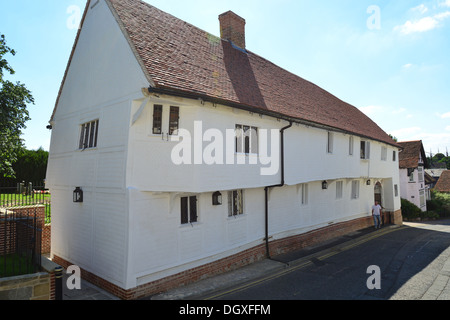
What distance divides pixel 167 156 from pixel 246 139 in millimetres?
3749

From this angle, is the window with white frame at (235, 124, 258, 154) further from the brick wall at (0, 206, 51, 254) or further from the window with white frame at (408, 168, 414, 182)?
the window with white frame at (408, 168, 414, 182)

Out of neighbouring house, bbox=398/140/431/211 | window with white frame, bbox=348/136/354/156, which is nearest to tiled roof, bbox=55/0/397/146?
window with white frame, bbox=348/136/354/156

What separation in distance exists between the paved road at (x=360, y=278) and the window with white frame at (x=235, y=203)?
2.82m

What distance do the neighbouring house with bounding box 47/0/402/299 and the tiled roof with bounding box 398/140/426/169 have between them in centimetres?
2573

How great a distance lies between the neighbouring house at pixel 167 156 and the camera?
28.0 feet

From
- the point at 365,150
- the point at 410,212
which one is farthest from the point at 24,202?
the point at 410,212

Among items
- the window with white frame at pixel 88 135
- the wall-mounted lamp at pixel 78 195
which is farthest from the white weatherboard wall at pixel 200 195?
the wall-mounted lamp at pixel 78 195

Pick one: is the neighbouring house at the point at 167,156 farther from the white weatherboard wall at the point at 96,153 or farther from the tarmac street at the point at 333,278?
the tarmac street at the point at 333,278

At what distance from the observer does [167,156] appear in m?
8.79

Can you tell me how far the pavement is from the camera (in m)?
8.46

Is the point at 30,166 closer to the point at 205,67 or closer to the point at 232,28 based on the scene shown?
the point at 232,28

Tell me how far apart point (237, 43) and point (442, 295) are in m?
15.3

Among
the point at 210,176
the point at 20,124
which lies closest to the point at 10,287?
the point at 210,176

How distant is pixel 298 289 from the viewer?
9.15 meters
